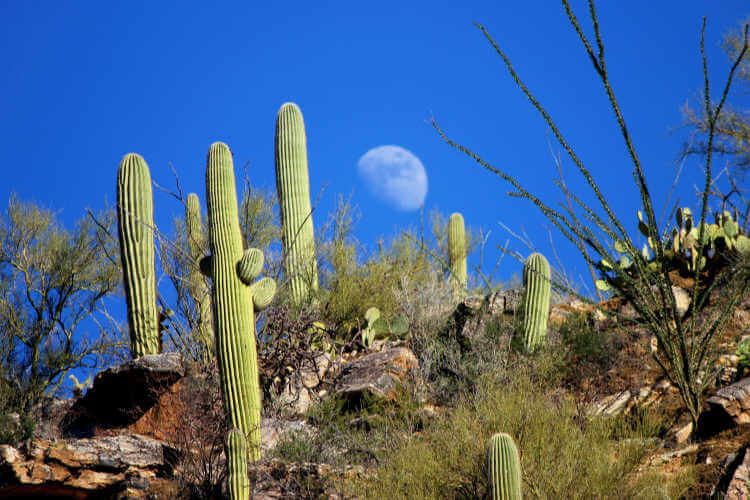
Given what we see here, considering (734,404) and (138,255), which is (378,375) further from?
(734,404)

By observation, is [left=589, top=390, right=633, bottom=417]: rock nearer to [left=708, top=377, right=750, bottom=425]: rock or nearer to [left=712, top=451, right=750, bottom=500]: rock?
[left=708, top=377, right=750, bottom=425]: rock

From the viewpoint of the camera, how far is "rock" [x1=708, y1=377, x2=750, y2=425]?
6.81 m

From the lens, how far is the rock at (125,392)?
8.80 m

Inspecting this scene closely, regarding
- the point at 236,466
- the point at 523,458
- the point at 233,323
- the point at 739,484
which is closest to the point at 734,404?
the point at 739,484

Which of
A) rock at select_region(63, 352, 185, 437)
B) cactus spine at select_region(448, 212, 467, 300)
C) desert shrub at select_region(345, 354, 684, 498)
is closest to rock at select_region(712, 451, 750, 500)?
desert shrub at select_region(345, 354, 684, 498)

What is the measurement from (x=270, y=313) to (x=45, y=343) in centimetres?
482

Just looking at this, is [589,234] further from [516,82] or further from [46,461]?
[46,461]

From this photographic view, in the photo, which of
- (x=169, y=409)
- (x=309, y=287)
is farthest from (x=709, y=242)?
(x=169, y=409)

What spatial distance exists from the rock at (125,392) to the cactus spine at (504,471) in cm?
445

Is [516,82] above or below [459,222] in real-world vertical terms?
below

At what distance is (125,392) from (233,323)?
2154 millimetres

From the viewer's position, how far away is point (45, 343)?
12.8 m

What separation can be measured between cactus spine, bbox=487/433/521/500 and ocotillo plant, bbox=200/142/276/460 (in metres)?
3.13

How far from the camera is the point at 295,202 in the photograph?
12117mm
